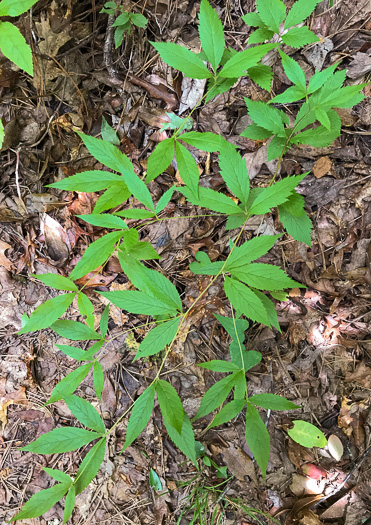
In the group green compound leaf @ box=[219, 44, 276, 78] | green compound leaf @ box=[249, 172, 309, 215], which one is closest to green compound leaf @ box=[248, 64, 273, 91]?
green compound leaf @ box=[219, 44, 276, 78]

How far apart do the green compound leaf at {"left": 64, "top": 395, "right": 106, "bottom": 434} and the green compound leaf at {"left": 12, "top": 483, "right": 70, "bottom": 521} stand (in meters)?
0.23

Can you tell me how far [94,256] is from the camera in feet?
4.20

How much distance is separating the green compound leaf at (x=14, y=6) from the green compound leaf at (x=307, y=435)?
2224 millimetres

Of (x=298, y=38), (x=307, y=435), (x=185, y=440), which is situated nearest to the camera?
(x=185, y=440)

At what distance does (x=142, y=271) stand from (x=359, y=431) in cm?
160

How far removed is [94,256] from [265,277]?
614 mm

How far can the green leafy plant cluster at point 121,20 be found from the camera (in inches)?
79.8

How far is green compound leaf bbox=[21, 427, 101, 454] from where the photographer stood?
4.35 feet

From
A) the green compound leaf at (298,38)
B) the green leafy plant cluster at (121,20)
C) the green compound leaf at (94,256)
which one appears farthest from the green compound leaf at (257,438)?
the green leafy plant cluster at (121,20)

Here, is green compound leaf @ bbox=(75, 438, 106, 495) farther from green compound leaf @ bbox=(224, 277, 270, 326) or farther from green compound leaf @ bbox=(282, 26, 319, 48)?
green compound leaf @ bbox=(282, 26, 319, 48)

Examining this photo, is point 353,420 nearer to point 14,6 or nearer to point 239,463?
point 239,463

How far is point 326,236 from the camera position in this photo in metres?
2.03

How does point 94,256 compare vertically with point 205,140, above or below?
below

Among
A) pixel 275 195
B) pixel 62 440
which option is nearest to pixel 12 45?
pixel 275 195
